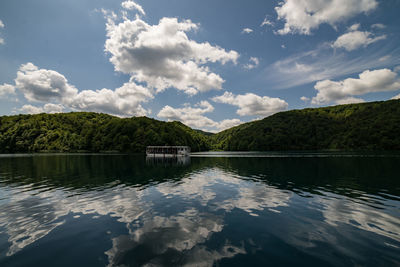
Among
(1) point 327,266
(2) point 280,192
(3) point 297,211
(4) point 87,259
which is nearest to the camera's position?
(1) point 327,266

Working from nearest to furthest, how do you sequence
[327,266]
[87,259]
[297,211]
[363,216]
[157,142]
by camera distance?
1. [327,266]
2. [87,259]
3. [363,216]
4. [297,211]
5. [157,142]

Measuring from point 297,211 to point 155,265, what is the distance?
500 inches

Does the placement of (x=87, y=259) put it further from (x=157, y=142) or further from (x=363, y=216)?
(x=157, y=142)

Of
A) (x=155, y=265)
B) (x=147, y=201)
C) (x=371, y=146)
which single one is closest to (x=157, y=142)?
(x=147, y=201)

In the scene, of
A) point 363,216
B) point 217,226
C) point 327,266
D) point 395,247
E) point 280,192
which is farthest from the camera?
point 280,192

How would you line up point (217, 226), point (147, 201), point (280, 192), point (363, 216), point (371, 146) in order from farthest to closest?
point (371, 146)
point (280, 192)
point (147, 201)
point (363, 216)
point (217, 226)

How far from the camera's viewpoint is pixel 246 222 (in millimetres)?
13031

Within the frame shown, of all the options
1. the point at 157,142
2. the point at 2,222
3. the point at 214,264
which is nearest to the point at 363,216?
the point at 214,264

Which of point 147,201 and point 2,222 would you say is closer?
point 2,222

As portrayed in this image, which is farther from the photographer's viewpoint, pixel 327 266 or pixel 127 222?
pixel 127 222

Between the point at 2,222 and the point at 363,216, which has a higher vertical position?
the point at 2,222

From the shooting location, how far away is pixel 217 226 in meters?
12.3

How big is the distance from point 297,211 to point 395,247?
634cm

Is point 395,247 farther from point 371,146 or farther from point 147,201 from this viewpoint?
point 371,146
